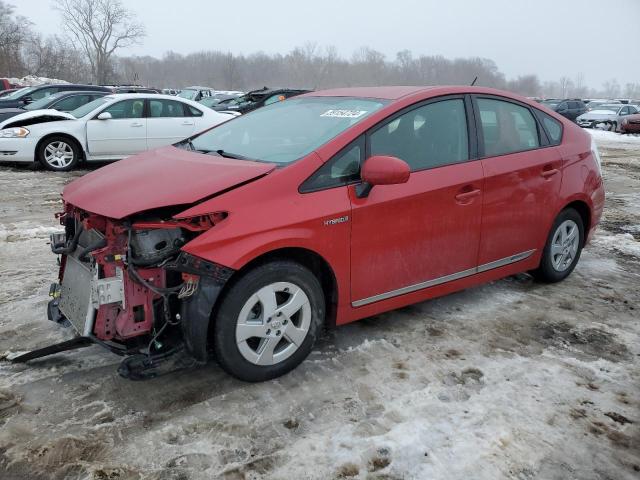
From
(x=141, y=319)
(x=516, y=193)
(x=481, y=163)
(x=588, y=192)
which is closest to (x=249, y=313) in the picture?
(x=141, y=319)

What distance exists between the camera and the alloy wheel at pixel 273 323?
115 inches

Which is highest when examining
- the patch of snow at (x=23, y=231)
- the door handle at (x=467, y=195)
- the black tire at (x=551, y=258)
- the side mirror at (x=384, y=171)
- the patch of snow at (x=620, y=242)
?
the side mirror at (x=384, y=171)

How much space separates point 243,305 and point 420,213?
130cm

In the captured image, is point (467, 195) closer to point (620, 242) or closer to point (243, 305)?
point (243, 305)

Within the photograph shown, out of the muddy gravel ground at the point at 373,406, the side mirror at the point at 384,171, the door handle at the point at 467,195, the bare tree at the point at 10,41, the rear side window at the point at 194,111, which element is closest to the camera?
the muddy gravel ground at the point at 373,406

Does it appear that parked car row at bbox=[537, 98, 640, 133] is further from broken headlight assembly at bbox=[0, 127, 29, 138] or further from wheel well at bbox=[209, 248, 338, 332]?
wheel well at bbox=[209, 248, 338, 332]

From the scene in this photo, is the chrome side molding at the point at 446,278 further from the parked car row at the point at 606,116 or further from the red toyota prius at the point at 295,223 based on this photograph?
the parked car row at the point at 606,116

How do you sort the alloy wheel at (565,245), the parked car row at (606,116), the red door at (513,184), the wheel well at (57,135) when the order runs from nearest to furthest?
the red door at (513,184)
the alloy wheel at (565,245)
the wheel well at (57,135)
the parked car row at (606,116)

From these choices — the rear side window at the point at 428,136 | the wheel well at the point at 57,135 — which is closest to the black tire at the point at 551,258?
the rear side window at the point at 428,136

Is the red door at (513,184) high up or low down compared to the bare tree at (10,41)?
down

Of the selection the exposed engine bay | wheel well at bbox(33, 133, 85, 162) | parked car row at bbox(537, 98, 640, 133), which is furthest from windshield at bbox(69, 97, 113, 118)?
parked car row at bbox(537, 98, 640, 133)

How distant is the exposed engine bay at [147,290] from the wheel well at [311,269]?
113 mm

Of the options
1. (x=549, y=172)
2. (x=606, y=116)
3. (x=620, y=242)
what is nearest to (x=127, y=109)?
(x=549, y=172)

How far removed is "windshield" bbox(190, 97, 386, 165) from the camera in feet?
11.1
